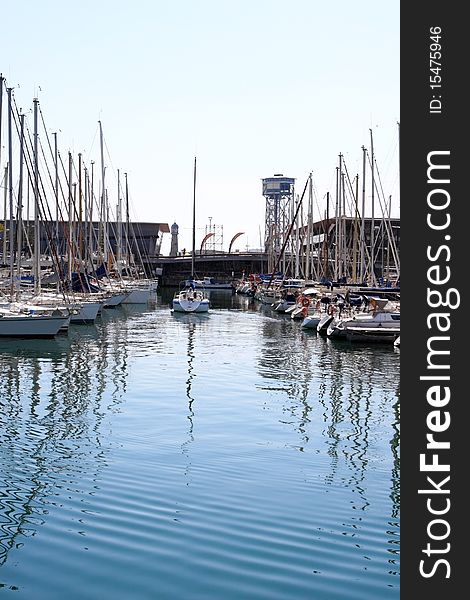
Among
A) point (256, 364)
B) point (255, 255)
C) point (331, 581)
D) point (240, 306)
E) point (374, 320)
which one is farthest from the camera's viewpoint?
point (255, 255)

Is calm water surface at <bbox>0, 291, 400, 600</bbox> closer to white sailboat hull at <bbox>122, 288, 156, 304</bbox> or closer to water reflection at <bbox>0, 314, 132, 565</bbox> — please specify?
water reflection at <bbox>0, 314, 132, 565</bbox>

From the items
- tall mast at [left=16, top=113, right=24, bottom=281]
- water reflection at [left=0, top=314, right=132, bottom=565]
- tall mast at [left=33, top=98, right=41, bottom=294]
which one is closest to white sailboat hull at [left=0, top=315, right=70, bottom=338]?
water reflection at [left=0, top=314, right=132, bottom=565]

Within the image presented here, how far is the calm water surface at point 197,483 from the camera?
12.3 m

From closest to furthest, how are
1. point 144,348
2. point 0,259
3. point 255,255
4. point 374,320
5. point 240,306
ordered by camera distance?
1. point 144,348
2. point 374,320
3. point 0,259
4. point 240,306
5. point 255,255

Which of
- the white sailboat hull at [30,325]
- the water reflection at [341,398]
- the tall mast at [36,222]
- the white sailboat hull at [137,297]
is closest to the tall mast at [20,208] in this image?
the tall mast at [36,222]

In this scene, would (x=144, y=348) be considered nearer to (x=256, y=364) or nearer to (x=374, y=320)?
(x=256, y=364)

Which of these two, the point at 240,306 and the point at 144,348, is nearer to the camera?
the point at 144,348

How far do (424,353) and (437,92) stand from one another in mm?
2340

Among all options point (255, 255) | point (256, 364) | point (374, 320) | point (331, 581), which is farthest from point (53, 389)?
point (255, 255)

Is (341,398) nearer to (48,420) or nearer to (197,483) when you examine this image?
(48,420)

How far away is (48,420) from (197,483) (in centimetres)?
799

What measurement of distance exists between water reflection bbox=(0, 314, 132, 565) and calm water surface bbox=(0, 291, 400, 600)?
62 millimetres

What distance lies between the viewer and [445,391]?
757 cm

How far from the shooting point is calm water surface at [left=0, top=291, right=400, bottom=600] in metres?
12.3
